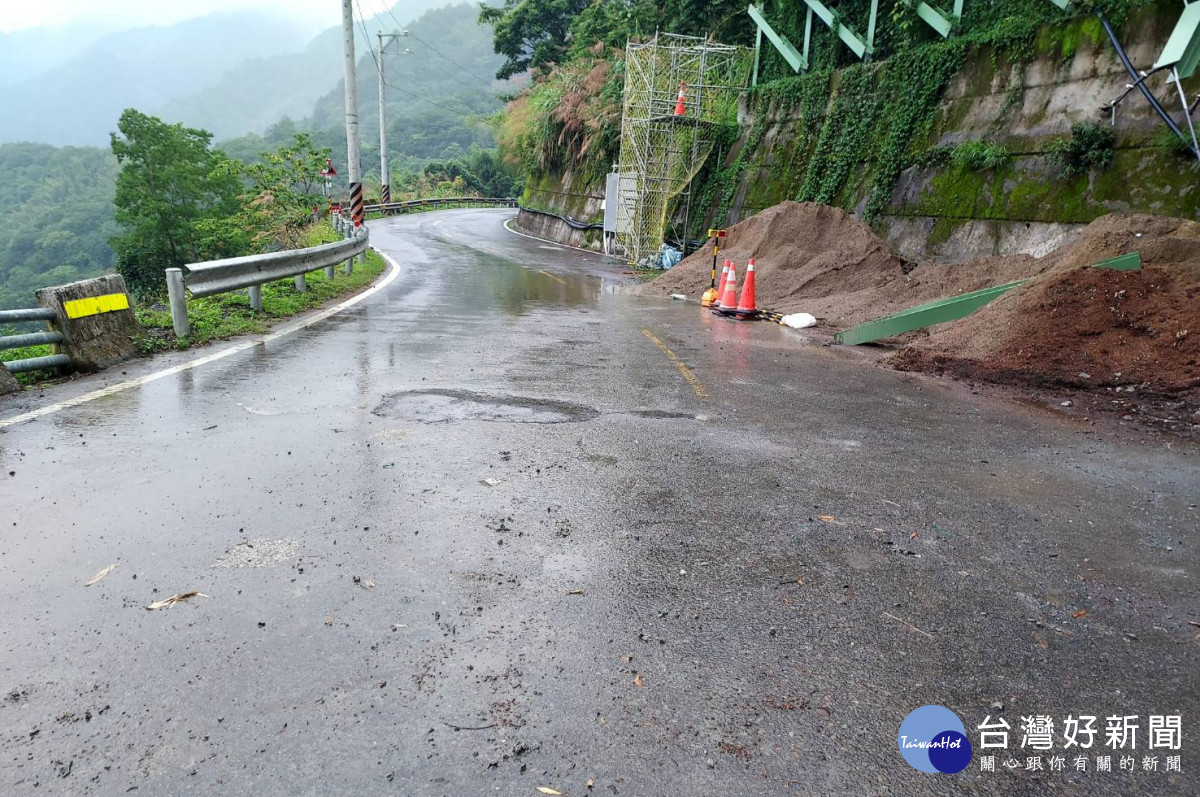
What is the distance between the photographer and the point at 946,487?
15.7 feet

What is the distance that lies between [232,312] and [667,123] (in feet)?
64.6

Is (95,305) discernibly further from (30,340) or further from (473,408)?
(473,408)

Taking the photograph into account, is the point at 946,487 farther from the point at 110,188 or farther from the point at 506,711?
the point at 110,188

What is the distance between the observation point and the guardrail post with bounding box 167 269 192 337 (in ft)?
28.3

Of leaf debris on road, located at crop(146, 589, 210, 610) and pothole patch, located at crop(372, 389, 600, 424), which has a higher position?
pothole patch, located at crop(372, 389, 600, 424)

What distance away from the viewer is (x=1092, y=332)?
8289 mm

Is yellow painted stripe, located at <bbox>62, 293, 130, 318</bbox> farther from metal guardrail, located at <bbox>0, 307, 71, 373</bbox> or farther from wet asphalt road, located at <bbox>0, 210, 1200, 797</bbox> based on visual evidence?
wet asphalt road, located at <bbox>0, 210, 1200, 797</bbox>

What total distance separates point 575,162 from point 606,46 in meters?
6.02

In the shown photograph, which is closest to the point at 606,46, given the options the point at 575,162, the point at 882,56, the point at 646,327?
the point at 575,162

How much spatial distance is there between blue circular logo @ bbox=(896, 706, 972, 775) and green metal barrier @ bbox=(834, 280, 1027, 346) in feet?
27.3

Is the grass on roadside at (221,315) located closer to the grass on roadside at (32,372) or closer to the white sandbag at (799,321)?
the grass on roadside at (32,372)

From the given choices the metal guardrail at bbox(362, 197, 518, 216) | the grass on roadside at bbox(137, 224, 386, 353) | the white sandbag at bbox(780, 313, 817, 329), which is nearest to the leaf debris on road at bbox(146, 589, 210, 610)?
the grass on roadside at bbox(137, 224, 386, 353)

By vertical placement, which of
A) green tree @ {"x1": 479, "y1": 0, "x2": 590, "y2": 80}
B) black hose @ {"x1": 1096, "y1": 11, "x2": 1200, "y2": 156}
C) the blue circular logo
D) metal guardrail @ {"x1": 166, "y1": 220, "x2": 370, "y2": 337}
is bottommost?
the blue circular logo

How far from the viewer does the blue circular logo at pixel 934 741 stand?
2361 mm
